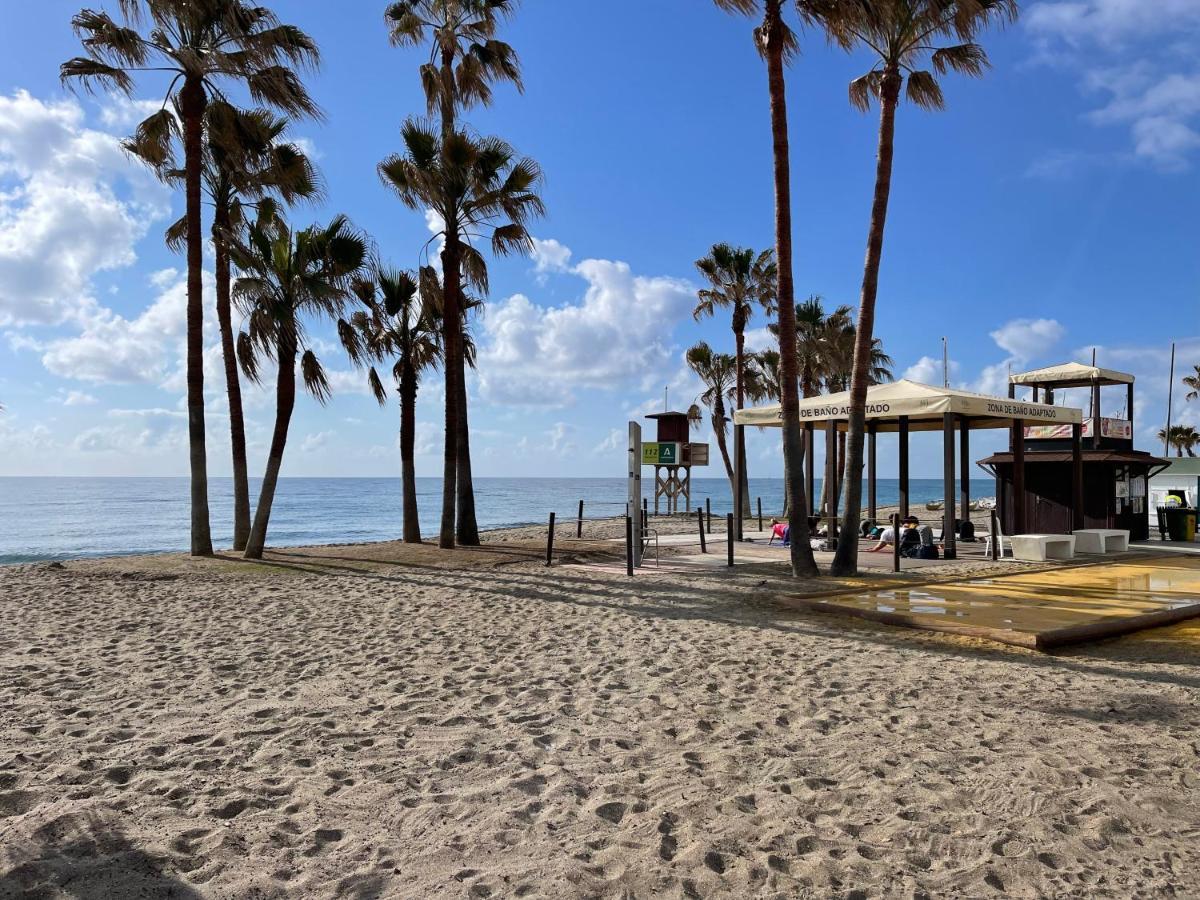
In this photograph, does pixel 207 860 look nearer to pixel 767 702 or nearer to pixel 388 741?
pixel 388 741

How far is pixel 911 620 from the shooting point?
7801 mm

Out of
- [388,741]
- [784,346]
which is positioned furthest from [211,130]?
[388,741]

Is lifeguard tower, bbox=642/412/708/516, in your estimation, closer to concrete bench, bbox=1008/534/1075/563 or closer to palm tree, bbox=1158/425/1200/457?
concrete bench, bbox=1008/534/1075/563

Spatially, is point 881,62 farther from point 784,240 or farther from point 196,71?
point 196,71

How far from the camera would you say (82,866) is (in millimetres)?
3082

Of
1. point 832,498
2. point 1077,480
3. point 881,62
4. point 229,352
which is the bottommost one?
point 832,498

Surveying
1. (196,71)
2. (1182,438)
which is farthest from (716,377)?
(1182,438)

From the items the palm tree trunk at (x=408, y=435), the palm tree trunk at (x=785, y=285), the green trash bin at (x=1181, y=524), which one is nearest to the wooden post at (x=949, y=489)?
the palm tree trunk at (x=785, y=285)

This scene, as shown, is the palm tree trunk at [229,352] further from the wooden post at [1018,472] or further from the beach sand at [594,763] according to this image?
the wooden post at [1018,472]

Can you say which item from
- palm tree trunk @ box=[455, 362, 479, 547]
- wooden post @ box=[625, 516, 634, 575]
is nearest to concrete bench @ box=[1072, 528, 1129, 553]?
wooden post @ box=[625, 516, 634, 575]

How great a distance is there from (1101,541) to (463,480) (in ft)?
40.8

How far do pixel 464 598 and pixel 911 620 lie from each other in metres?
5.43

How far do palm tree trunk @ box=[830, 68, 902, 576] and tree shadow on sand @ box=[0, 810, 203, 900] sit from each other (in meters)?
10.1

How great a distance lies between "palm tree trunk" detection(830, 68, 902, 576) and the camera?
1159cm
